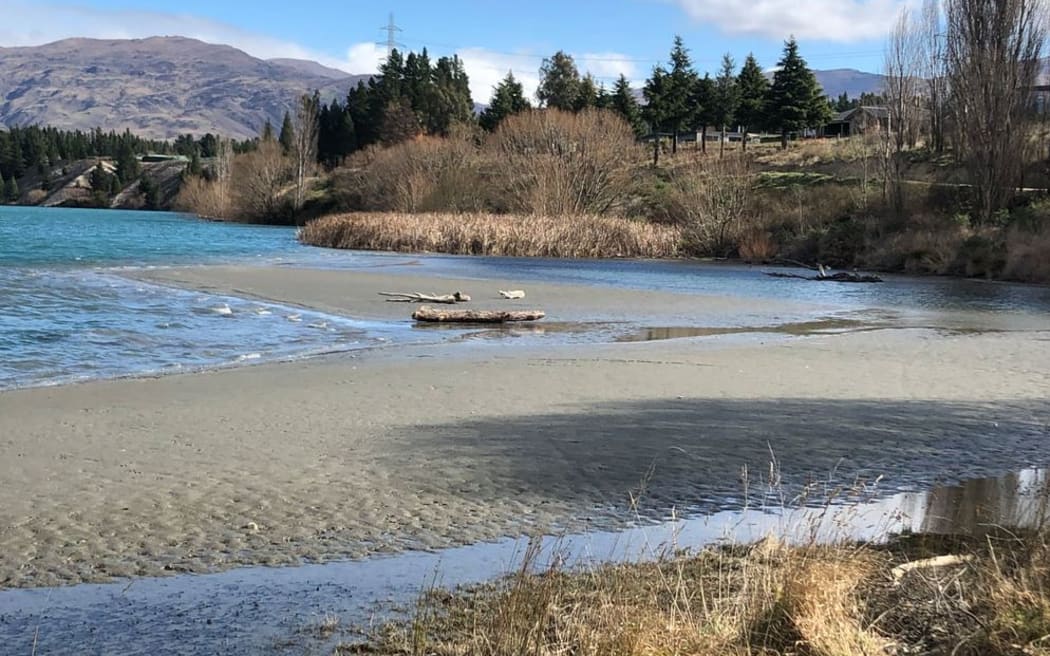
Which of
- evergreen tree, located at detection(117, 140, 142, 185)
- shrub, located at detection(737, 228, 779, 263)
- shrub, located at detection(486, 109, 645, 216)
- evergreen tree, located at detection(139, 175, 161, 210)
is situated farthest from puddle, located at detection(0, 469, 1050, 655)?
evergreen tree, located at detection(117, 140, 142, 185)

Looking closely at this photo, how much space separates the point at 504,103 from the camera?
110 meters

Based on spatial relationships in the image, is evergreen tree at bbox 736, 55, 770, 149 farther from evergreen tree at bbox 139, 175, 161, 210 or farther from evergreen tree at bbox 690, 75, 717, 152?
evergreen tree at bbox 139, 175, 161, 210

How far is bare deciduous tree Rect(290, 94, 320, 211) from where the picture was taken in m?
112

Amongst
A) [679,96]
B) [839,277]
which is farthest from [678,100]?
[839,277]

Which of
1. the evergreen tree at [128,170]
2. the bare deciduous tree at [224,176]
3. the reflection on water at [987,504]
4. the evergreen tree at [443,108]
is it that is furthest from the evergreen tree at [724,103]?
the evergreen tree at [128,170]

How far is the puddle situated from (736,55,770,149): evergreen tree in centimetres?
9269

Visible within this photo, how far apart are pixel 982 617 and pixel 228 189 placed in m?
129

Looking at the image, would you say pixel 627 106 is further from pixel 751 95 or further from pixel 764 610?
pixel 764 610

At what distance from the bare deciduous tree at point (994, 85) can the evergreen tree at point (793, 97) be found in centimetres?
4167

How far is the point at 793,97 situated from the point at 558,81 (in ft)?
108

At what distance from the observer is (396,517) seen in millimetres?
7469

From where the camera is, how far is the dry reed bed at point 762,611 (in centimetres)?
431

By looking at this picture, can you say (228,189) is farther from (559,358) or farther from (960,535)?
(960,535)

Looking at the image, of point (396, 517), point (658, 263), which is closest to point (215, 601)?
point (396, 517)
